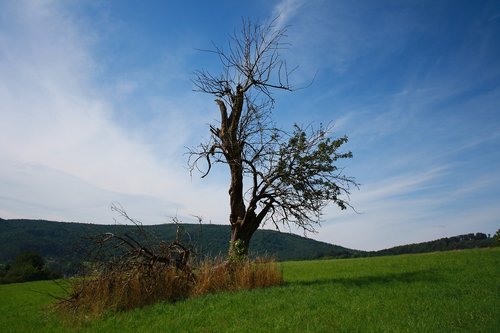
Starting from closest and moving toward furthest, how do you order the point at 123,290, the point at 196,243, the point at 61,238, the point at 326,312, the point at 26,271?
the point at 326,312
the point at 123,290
the point at 196,243
the point at 26,271
the point at 61,238

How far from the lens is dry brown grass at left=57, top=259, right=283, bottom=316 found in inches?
525

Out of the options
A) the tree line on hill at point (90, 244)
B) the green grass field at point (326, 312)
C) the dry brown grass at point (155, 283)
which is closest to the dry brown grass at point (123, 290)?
the dry brown grass at point (155, 283)

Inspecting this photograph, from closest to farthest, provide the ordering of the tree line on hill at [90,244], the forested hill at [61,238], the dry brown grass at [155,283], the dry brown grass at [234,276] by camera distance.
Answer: the dry brown grass at [155,283], the tree line on hill at [90,244], the dry brown grass at [234,276], the forested hill at [61,238]

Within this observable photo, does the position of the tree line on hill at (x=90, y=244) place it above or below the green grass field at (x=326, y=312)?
above

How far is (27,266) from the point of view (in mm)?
55844

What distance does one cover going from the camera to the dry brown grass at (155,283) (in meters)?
13.3

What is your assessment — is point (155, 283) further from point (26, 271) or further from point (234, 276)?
point (26, 271)

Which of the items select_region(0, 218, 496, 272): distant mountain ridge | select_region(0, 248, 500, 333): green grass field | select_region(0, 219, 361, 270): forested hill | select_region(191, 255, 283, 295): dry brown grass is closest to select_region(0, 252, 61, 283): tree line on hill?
select_region(0, 219, 361, 270): forested hill

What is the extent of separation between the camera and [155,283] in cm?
1450

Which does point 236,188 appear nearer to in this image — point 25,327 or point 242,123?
point 242,123

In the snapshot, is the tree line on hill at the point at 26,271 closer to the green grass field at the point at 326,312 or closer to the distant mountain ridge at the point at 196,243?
the distant mountain ridge at the point at 196,243

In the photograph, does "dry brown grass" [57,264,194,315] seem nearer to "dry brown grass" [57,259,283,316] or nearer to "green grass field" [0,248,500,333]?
"dry brown grass" [57,259,283,316]

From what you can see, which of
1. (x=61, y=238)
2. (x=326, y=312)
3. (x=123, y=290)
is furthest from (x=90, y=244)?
(x=61, y=238)

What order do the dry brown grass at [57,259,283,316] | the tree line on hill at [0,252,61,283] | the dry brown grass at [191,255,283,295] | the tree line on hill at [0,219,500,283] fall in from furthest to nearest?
1. the tree line on hill at [0,252,61,283]
2. the dry brown grass at [191,255,283,295]
3. the tree line on hill at [0,219,500,283]
4. the dry brown grass at [57,259,283,316]
